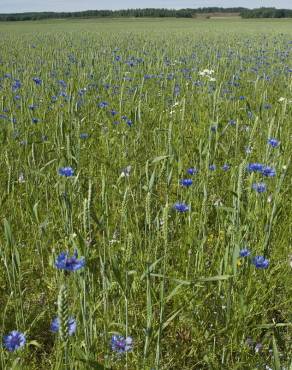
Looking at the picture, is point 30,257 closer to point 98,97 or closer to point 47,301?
point 47,301

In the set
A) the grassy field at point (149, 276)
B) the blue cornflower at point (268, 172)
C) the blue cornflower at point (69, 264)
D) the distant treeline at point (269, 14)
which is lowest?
the grassy field at point (149, 276)

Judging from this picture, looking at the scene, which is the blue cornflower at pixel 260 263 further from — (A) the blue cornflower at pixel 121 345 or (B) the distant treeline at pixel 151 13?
(B) the distant treeline at pixel 151 13

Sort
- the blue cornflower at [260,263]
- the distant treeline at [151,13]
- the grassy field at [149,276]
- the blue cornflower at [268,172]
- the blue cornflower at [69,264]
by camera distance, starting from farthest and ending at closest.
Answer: the distant treeline at [151,13] → the blue cornflower at [268,172] → the blue cornflower at [260,263] → the grassy field at [149,276] → the blue cornflower at [69,264]

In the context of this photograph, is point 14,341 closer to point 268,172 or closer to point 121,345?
point 121,345

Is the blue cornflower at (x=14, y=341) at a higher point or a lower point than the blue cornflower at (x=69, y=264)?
lower

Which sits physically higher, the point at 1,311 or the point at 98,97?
the point at 98,97

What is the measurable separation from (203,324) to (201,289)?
13 cm

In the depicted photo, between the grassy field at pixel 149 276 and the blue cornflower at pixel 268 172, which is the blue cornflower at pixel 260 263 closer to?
the grassy field at pixel 149 276

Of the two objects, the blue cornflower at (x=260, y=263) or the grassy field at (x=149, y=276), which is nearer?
the grassy field at (x=149, y=276)

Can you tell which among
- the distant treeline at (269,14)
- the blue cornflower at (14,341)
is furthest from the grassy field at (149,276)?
the distant treeline at (269,14)

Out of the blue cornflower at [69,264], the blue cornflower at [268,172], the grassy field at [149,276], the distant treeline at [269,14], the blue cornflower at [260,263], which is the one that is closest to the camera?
the blue cornflower at [69,264]

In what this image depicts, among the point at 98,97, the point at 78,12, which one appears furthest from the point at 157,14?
the point at 98,97

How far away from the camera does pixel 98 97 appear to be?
190 inches

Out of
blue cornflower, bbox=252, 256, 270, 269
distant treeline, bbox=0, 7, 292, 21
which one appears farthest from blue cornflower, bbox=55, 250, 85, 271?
distant treeline, bbox=0, 7, 292, 21
